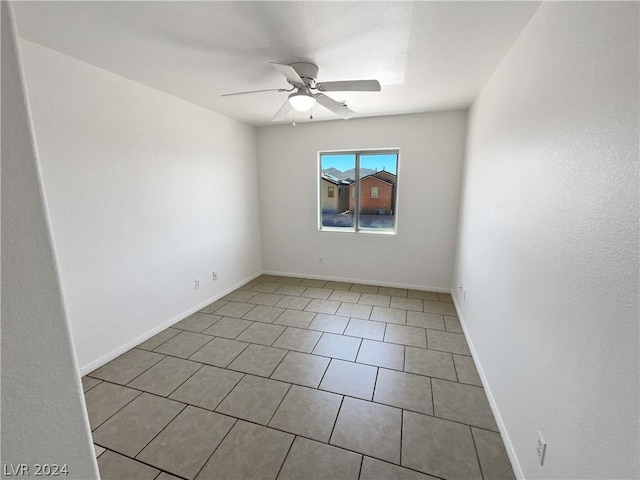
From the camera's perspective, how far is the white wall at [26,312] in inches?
16.9

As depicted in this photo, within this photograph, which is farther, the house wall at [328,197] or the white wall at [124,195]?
the house wall at [328,197]

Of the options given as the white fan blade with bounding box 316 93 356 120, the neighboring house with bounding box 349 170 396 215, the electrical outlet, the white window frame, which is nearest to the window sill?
the white window frame

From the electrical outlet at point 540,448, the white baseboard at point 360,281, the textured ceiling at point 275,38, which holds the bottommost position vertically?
the white baseboard at point 360,281

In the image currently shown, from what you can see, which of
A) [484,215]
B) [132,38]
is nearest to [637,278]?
[484,215]

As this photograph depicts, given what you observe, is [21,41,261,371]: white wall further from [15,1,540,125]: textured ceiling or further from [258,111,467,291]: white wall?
[258,111,467,291]: white wall

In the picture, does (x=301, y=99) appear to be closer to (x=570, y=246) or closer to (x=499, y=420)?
(x=570, y=246)

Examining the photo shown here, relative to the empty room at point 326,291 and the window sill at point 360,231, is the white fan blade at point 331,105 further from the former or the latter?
the window sill at point 360,231

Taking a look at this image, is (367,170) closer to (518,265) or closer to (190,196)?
(190,196)

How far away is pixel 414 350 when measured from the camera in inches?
100

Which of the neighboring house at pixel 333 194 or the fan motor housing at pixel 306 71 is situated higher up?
the fan motor housing at pixel 306 71

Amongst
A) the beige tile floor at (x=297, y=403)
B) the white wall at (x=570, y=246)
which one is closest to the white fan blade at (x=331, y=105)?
the white wall at (x=570, y=246)

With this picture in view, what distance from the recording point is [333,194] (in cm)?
433

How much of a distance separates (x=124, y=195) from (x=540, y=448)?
3271 mm

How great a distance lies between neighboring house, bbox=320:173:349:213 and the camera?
4.28 meters
